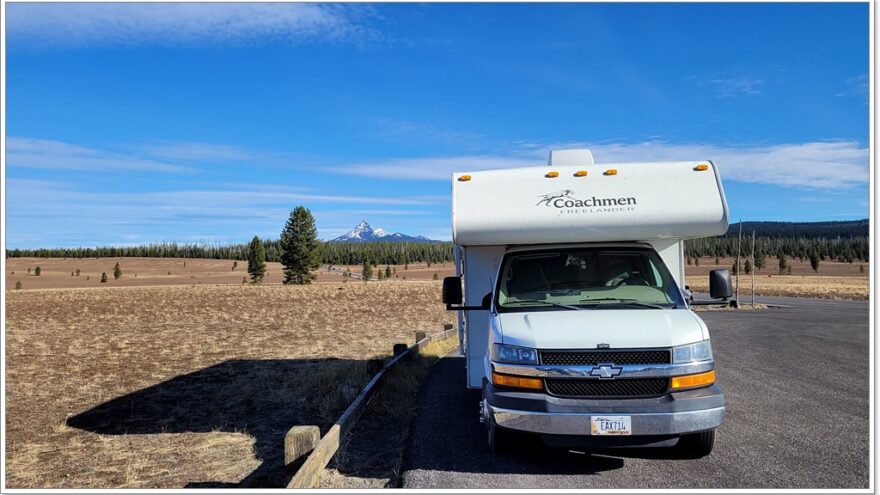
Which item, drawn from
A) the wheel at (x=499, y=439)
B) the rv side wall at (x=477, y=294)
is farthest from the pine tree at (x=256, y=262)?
the wheel at (x=499, y=439)

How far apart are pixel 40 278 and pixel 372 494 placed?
99433mm

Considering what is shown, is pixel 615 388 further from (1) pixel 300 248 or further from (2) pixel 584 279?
(1) pixel 300 248

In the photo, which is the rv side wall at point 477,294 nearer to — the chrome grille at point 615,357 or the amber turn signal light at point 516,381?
the amber turn signal light at point 516,381

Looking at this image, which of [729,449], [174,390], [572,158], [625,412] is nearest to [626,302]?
[625,412]

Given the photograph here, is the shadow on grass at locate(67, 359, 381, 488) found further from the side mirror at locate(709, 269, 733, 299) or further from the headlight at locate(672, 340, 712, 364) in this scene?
the side mirror at locate(709, 269, 733, 299)

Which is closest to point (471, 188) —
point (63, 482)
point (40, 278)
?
point (63, 482)

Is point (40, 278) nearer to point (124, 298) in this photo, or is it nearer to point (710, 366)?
point (124, 298)

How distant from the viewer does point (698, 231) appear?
6930mm

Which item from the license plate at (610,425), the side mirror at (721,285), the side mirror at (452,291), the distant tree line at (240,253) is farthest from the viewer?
the distant tree line at (240,253)

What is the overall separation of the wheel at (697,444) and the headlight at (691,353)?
2.36 feet

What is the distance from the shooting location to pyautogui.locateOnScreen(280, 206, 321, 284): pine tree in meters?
62.7

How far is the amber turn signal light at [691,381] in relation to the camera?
5.59 m

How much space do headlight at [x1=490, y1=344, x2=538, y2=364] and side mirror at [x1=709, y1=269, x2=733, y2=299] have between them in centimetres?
224

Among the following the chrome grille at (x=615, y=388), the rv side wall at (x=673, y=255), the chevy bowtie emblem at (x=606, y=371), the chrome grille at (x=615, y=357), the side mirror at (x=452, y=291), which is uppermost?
the rv side wall at (x=673, y=255)
